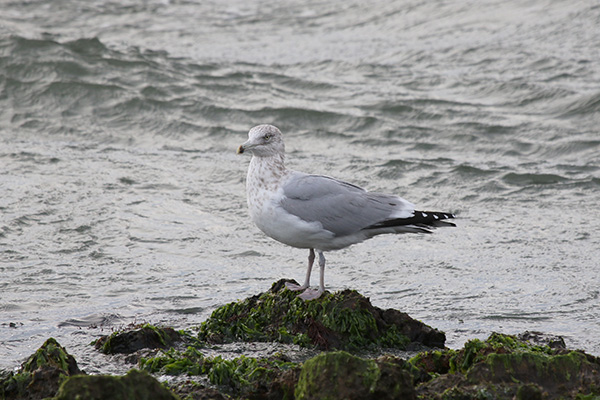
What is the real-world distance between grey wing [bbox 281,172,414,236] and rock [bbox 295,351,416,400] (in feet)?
6.92

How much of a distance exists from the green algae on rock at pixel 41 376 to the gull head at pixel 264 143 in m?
2.30

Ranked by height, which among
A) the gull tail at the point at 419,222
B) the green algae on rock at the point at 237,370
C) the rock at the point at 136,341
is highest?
the gull tail at the point at 419,222

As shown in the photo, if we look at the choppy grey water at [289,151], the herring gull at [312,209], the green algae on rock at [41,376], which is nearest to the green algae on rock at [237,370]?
the green algae on rock at [41,376]

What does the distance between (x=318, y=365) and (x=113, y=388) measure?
1.02m

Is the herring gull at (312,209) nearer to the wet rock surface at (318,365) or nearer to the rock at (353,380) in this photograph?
the wet rock surface at (318,365)

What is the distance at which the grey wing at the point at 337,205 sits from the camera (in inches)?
245

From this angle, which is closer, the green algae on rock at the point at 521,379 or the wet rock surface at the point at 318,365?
the wet rock surface at the point at 318,365

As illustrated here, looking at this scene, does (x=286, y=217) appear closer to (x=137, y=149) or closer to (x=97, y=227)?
(x=97, y=227)

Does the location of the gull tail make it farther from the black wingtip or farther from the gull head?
the gull head

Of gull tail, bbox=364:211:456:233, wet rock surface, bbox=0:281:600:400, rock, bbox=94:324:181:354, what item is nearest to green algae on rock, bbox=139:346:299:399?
wet rock surface, bbox=0:281:600:400

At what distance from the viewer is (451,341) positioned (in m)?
6.25

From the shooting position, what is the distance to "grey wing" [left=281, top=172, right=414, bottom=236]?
622 centimetres

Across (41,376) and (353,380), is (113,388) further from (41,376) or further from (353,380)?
(353,380)

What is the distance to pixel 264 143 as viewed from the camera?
654 cm
